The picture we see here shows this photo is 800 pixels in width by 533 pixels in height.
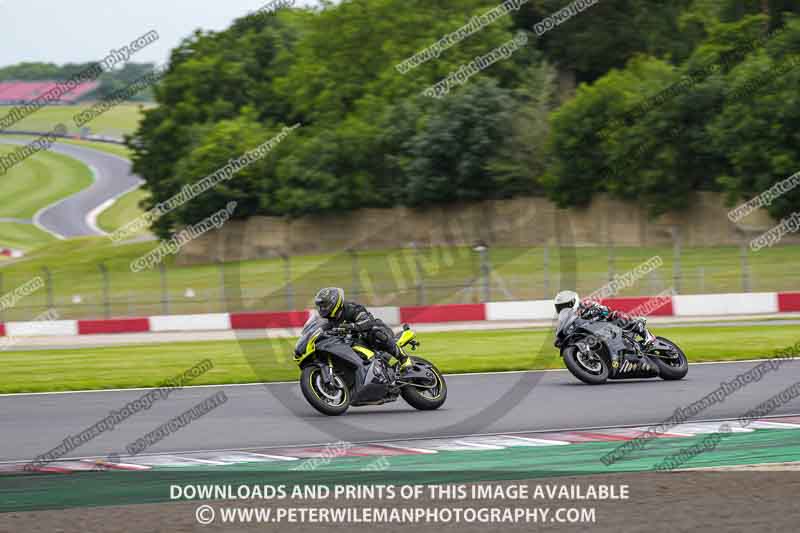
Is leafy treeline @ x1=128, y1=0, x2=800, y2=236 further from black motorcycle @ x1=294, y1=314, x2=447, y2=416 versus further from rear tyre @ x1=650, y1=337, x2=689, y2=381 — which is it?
black motorcycle @ x1=294, y1=314, x2=447, y2=416

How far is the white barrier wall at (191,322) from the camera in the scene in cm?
3173

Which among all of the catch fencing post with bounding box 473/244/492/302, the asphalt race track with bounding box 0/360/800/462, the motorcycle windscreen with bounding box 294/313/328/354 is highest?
the catch fencing post with bounding box 473/244/492/302

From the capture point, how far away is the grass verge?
18359 millimetres

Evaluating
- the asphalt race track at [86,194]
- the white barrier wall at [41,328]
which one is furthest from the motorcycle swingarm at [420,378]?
the asphalt race track at [86,194]

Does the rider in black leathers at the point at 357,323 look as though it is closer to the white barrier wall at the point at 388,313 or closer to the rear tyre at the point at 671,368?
the rear tyre at the point at 671,368

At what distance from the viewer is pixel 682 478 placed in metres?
9.14

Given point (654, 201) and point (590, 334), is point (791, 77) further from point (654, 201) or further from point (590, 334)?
point (590, 334)

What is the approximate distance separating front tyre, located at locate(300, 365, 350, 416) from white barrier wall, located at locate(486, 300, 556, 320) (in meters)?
17.1

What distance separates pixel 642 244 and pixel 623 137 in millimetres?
4296

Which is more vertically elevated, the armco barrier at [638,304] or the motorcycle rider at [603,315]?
the armco barrier at [638,304]

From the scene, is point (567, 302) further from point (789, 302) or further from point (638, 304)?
point (789, 302)

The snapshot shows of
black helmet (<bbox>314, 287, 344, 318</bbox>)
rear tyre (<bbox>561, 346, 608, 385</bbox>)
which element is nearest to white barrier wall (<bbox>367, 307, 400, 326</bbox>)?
rear tyre (<bbox>561, 346, 608, 385</bbox>)

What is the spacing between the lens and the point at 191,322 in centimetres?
3209

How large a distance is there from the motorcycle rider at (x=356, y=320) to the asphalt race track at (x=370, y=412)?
754 millimetres
